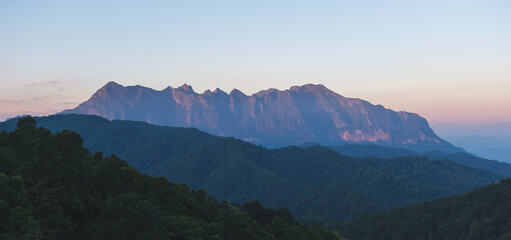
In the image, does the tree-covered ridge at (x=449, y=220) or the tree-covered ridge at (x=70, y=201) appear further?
the tree-covered ridge at (x=449, y=220)

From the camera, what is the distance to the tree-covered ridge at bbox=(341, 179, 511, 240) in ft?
384

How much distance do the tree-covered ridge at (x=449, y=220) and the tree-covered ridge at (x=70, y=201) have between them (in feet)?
296

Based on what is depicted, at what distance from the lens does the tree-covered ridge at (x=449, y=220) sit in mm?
117125

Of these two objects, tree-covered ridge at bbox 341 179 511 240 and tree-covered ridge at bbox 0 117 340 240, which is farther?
tree-covered ridge at bbox 341 179 511 240

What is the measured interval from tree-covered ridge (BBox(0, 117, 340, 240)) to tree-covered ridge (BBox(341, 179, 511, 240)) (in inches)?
3557

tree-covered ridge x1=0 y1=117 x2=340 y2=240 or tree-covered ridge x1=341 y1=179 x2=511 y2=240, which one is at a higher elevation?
tree-covered ridge x1=0 y1=117 x2=340 y2=240

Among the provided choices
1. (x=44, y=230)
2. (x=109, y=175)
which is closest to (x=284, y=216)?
(x=109, y=175)

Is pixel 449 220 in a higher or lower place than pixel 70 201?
lower

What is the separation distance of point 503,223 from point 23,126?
121856mm

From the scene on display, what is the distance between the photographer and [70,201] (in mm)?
40812

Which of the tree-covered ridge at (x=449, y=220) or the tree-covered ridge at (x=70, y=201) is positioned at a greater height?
the tree-covered ridge at (x=70, y=201)

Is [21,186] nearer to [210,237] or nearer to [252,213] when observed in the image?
[210,237]

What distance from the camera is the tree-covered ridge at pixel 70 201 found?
120 feet

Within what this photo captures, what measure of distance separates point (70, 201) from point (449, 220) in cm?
12424
